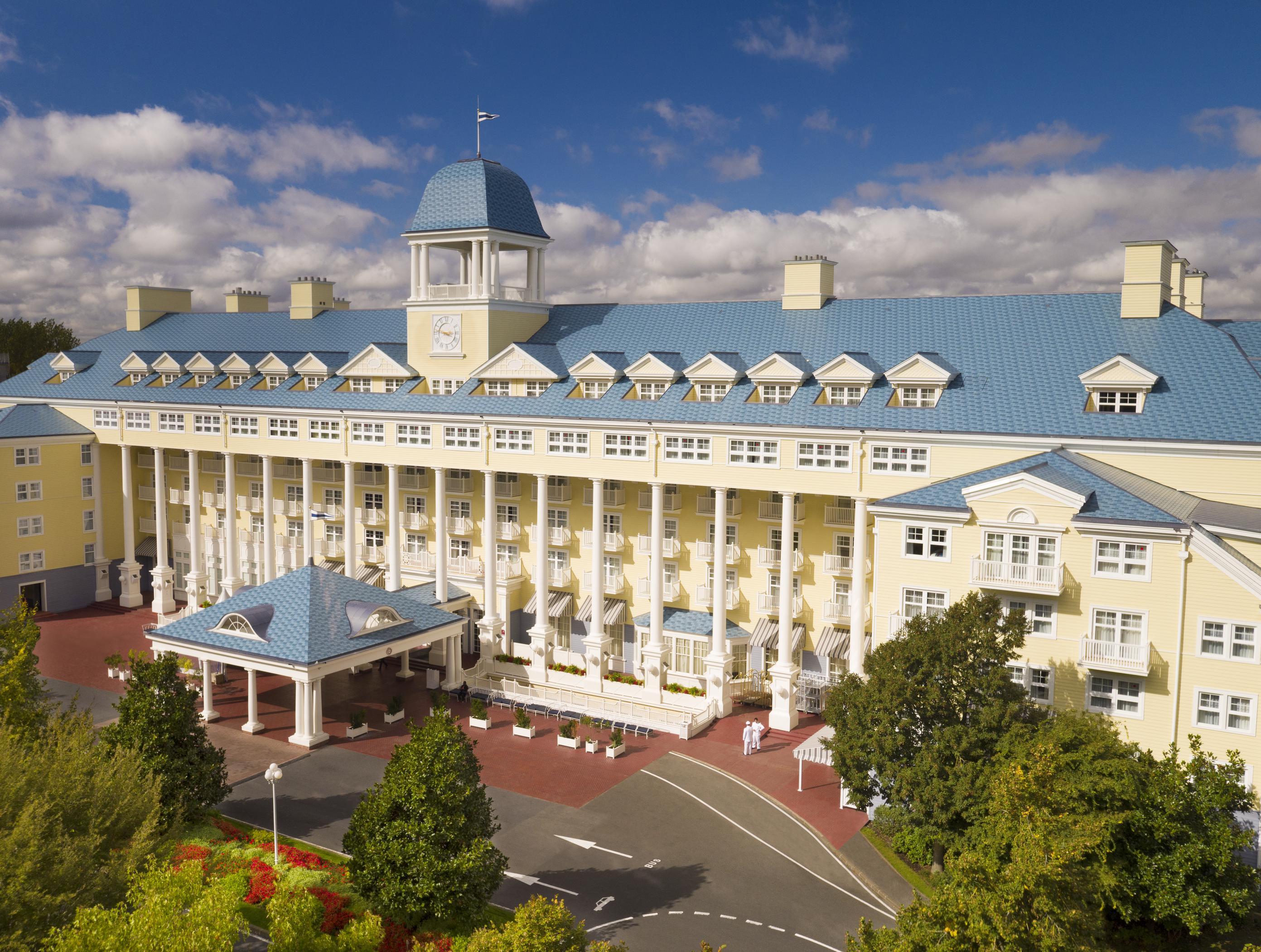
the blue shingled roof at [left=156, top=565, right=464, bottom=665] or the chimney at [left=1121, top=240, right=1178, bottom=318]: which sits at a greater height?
the chimney at [left=1121, top=240, right=1178, bottom=318]

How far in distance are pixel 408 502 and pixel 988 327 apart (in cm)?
3647

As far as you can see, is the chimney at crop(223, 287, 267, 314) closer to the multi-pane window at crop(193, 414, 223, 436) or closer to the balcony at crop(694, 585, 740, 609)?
the multi-pane window at crop(193, 414, 223, 436)

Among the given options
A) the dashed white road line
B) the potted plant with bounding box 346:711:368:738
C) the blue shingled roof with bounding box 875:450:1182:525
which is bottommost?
the dashed white road line

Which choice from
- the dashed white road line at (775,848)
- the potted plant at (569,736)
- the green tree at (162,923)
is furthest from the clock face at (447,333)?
the green tree at (162,923)

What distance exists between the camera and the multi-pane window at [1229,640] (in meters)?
33.3

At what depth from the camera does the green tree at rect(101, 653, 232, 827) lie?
1303 inches

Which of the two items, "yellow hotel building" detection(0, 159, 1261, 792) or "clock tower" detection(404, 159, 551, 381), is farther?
"clock tower" detection(404, 159, 551, 381)

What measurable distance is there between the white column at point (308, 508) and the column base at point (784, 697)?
2913cm

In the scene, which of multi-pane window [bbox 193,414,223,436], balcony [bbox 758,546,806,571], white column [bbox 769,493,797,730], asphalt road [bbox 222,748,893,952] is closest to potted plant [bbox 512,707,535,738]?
Result: asphalt road [bbox 222,748,893,952]

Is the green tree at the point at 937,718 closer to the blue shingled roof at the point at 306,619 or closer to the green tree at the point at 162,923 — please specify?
the green tree at the point at 162,923

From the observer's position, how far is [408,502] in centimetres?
6259

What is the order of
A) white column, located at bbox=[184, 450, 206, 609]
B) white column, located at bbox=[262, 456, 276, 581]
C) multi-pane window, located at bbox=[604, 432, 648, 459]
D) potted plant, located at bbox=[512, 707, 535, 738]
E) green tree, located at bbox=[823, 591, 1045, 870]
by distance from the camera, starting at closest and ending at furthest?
1. green tree, located at bbox=[823, 591, 1045, 870]
2. potted plant, located at bbox=[512, 707, 535, 738]
3. multi-pane window, located at bbox=[604, 432, 648, 459]
4. white column, located at bbox=[262, 456, 276, 581]
5. white column, located at bbox=[184, 450, 206, 609]

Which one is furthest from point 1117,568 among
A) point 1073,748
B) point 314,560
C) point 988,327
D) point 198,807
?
point 314,560

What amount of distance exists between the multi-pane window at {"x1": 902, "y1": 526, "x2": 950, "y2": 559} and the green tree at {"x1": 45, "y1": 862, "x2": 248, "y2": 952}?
92.1 ft
